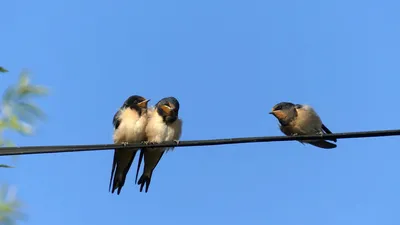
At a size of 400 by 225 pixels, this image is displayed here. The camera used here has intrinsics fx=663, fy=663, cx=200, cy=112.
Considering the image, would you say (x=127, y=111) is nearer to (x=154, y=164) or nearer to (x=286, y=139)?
(x=154, y=164)

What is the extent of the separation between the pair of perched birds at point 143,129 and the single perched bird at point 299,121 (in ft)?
3.72

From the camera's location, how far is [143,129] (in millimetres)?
7301

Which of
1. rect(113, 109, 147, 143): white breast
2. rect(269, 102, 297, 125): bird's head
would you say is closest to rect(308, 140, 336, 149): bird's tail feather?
rect(269, 102, 297, 125): bird's head

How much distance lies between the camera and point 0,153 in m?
3.96

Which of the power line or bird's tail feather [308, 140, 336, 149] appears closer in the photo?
the power line

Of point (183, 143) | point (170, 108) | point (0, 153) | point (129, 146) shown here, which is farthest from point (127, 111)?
point (0, 153)

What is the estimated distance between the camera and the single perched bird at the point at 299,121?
7.25 meters

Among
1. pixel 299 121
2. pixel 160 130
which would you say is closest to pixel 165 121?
pixel 160 130

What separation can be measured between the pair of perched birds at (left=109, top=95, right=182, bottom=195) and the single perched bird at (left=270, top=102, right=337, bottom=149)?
3.72 feet

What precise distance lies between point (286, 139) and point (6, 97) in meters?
1.89

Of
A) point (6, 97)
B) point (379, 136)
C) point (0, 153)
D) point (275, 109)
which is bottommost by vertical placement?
point (379, 136)

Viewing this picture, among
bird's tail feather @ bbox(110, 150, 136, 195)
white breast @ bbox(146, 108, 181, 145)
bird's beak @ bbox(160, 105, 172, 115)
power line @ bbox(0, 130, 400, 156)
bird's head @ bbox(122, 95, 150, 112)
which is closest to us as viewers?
power line @ bbox(0, 130, 400, 156)

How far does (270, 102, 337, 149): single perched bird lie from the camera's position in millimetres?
7254

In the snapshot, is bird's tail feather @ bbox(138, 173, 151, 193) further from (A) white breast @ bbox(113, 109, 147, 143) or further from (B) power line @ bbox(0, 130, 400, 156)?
(B) power line @ bbox(0, 130, 400, 156)
